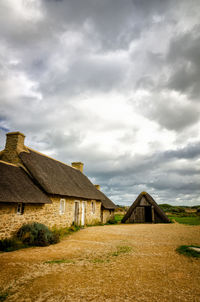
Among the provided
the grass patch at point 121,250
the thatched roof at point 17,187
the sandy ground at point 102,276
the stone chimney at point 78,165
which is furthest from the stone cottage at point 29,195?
the stone chimney at point 78,165

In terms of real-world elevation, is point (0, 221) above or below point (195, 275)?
above

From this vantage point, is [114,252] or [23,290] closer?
[23,290]

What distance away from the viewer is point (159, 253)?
26.6 ft

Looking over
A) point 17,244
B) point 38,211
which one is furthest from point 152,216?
point 17,244

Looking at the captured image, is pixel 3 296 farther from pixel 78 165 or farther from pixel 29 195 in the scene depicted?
pixel 78 165

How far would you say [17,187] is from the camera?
1070 cm

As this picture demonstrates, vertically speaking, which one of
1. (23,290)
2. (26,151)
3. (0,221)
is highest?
(26,151)

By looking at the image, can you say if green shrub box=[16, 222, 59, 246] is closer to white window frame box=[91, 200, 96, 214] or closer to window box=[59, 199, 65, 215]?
window box=[59, 199, 65, 215]

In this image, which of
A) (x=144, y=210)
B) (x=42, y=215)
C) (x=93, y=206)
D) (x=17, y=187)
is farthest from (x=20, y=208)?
(x=144, y=210)

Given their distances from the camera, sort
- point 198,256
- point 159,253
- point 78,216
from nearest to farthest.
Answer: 1. point 198,256
2. point 159,253
3. point 78,216

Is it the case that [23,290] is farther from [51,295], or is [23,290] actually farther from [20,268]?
[20,268]

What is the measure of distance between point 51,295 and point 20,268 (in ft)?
7.47

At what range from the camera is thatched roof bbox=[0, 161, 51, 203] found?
31.4ft

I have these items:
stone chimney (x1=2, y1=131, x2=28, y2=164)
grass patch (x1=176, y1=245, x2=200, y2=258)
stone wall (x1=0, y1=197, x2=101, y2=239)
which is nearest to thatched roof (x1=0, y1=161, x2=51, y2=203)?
stone wall (x1=0, y1=197, x2=101, y2=239)
